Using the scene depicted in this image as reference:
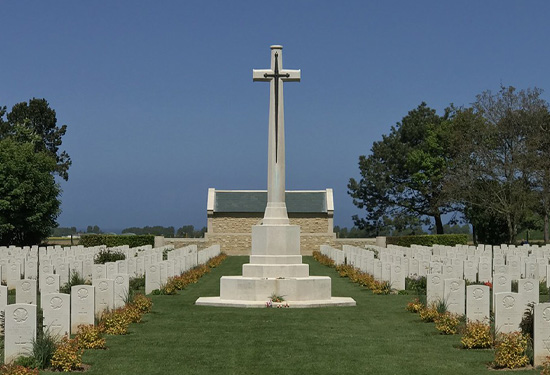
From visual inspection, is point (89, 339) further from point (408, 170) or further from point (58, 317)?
point (408, 170)

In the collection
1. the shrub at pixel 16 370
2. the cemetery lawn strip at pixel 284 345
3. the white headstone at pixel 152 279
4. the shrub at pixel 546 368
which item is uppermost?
the white headstone at pixel 152 279

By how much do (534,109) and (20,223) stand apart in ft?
106

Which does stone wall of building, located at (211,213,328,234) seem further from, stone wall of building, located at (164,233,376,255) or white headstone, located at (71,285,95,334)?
white headstone, located at (71,285,95,334)

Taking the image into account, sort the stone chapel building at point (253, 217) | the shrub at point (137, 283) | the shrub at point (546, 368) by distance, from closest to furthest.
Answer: the shrub at point (546, 368) → the shrub at point (137, 283) → the stone chapel building at point (253, 217)

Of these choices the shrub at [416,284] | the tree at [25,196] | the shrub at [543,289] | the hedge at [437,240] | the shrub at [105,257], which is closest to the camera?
the shrub at [543,289]

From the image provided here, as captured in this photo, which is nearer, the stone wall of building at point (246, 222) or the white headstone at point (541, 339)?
the white headstone at point (541, 339)

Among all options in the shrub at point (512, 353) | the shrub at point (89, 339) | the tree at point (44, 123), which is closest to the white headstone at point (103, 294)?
the shrub at point (89, 339)

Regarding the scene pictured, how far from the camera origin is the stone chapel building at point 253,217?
50.2 m

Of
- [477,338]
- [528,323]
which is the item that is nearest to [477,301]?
[477,338]

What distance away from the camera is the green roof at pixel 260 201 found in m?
52.2

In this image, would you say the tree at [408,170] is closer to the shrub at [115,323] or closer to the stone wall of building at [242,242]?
the stone wall of building at [242,242]

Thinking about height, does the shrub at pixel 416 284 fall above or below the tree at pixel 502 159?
below

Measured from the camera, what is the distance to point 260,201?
5331cm

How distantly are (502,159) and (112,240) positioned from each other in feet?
82.6
